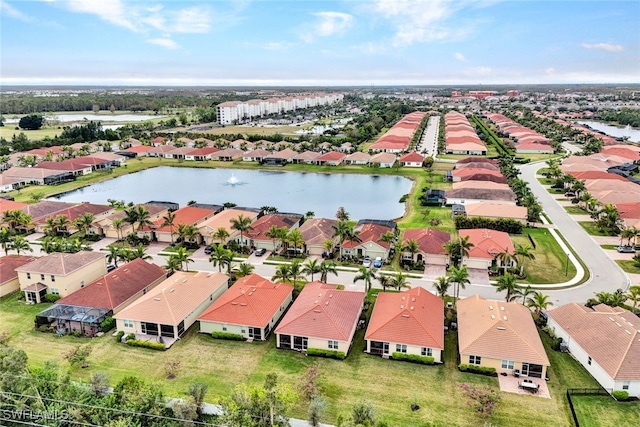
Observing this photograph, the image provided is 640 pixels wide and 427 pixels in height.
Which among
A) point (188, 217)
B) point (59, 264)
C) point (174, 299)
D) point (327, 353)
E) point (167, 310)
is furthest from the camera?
point (188, 217)

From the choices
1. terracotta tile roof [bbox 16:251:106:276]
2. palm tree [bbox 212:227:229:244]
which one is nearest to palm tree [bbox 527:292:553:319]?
palm tree [bbox 212:227:229:244]

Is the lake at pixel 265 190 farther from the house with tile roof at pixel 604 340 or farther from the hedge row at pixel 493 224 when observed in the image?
the house with tile roof at pixel 604 340

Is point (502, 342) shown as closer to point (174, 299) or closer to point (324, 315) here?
point (324, 315)

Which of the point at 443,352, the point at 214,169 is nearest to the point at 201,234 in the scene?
the point at 443,352

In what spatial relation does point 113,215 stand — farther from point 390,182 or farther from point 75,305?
point 390,182

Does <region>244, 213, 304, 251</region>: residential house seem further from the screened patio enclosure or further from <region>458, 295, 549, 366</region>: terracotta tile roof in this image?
<region>458, 295, 549, 366</region>: terracotta tile roof

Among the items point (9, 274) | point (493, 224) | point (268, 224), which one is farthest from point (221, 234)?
point (493, 224)
